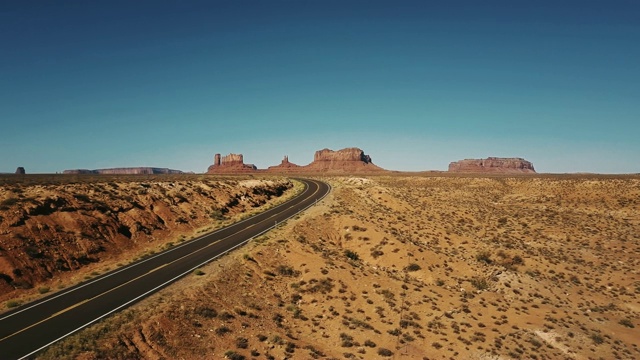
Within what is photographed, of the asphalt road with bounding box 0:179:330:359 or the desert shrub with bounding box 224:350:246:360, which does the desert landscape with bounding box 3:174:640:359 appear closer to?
the desert shrub with bounding box 224:350:246:360

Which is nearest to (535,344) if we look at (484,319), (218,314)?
(484,319)

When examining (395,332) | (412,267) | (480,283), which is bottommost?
(395,332)

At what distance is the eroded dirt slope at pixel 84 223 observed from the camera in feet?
81.6

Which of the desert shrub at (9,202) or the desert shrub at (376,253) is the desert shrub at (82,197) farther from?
the desert shrub at (376,253)

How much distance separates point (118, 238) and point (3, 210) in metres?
8.69

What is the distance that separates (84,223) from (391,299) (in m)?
28.1

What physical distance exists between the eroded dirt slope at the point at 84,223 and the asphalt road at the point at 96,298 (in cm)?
410

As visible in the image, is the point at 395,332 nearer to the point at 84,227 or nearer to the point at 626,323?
the point at 626,323

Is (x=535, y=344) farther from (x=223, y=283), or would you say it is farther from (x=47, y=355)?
(x=47, y=355)

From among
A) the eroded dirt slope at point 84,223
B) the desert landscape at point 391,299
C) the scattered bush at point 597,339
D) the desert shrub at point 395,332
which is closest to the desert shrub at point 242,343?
the desert landscape at point 391,299

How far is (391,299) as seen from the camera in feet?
82.4

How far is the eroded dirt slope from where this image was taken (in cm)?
2488

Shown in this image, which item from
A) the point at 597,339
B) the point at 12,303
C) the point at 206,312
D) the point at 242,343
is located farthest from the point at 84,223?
the point at 597,339

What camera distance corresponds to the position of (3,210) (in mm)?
27703
